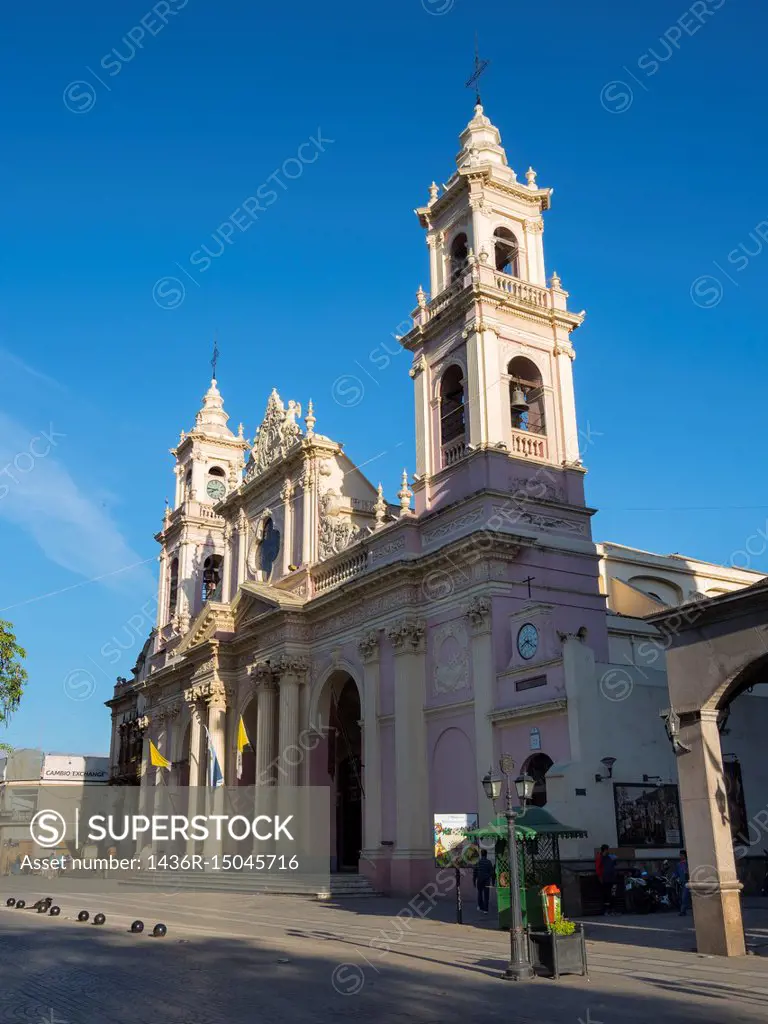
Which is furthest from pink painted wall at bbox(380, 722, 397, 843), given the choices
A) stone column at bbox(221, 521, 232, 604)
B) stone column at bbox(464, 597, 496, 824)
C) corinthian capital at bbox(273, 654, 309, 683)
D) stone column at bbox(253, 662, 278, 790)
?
stone column at bbox(221, 521, 232, 604)

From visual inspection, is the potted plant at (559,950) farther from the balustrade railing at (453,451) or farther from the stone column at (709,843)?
the balustrade railing at (453,451)

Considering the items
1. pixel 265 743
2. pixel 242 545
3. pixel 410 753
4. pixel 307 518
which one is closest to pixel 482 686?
pixel 410 753

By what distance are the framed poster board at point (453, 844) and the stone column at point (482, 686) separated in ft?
8.41

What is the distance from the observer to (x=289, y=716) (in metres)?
37.8

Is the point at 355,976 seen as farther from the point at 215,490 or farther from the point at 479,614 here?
the point at 215,490

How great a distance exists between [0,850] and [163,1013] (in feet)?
213

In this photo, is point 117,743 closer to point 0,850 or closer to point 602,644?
point 0,850

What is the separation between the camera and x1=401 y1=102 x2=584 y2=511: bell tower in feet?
107

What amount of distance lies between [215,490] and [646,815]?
37106mm

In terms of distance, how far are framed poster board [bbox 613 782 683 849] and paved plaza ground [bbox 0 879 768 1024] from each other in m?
2.42

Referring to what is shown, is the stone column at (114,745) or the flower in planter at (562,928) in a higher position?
the stone column at (114,745)

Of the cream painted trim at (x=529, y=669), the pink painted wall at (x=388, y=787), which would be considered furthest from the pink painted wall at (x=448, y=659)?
the pink painted wall at (x=388, y=787)

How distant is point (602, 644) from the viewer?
102 ft

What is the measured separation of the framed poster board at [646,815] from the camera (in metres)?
24.0
